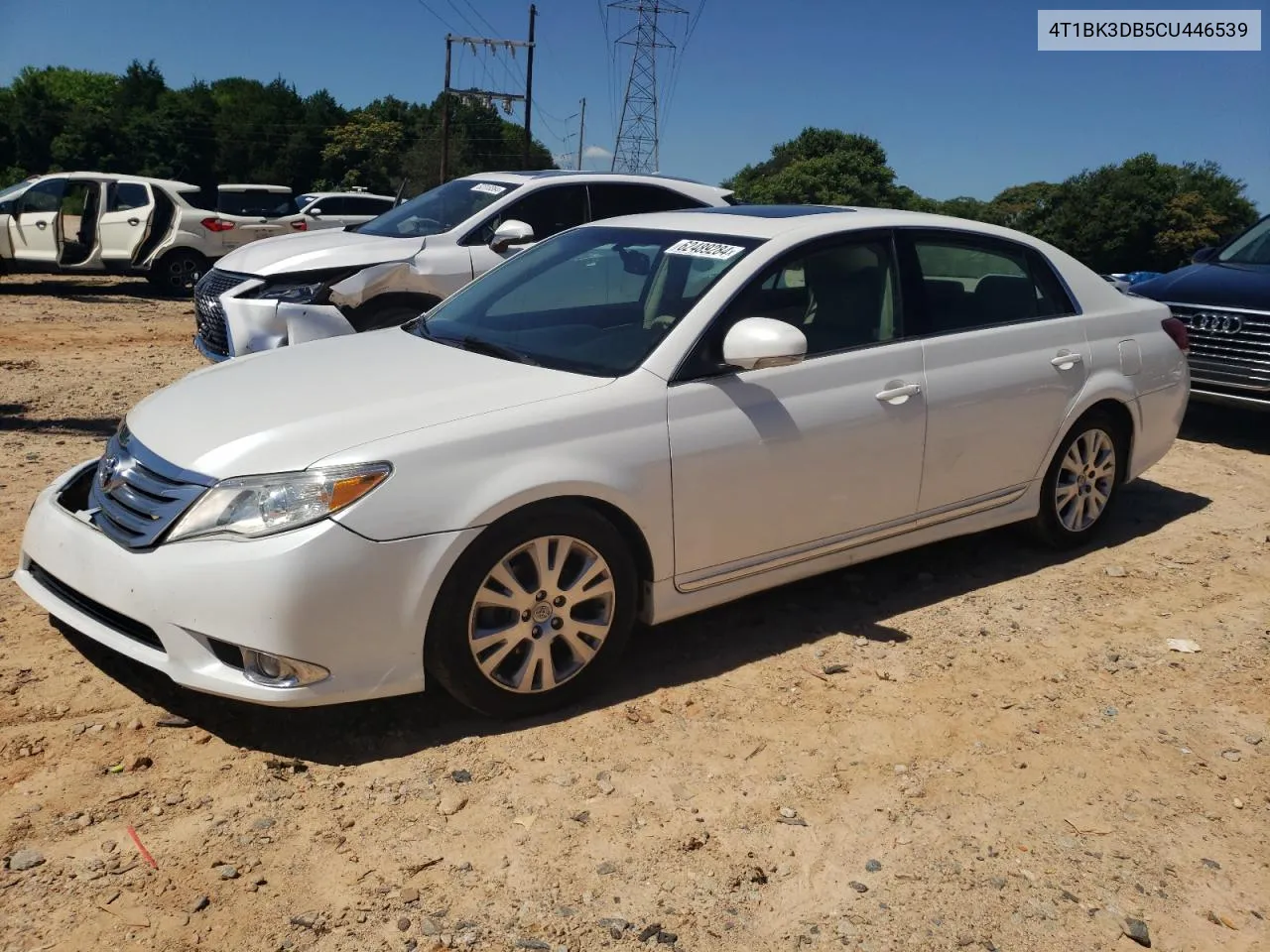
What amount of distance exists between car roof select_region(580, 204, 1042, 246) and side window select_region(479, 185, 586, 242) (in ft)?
12.2

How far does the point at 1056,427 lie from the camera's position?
518 centimetres

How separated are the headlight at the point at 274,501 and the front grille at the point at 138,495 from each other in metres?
0.06

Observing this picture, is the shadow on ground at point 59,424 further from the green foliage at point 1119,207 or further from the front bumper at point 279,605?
the green foliage at point 1119,207

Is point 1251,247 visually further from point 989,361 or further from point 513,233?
point 513,233

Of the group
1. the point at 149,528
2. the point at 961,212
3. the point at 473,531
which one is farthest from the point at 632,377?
the point at 961,212

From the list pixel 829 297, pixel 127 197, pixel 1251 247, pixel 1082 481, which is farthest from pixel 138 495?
pixel 127 197

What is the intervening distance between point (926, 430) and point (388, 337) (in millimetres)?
2217

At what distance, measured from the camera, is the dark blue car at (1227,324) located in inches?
313

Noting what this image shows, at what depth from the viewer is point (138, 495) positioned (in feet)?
11.7

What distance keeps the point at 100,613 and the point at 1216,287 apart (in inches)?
312

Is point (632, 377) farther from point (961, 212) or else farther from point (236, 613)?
point (961, 212)

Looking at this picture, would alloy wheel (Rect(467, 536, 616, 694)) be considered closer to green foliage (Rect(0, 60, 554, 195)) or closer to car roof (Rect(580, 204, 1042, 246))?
car roof (Rect(580, 204, 1042, 246))

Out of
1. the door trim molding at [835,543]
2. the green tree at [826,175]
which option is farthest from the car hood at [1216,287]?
the green tree at [826,175]

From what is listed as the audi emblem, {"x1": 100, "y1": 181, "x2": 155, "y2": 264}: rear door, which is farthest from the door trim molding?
{"x1": 100, "y1": 181, "x2": 155, "y2": 264}: rear door
